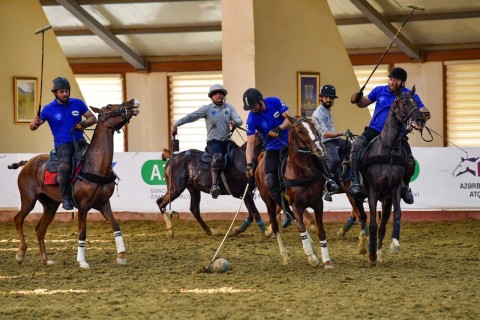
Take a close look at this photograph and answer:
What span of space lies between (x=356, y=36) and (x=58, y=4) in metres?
6.97

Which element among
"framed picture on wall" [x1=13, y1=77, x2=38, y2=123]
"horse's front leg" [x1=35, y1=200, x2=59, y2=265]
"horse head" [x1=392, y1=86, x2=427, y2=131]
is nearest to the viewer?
"horse head" [x1=392, y1=86, x2=427, y2=131]

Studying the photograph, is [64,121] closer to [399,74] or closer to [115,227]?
[115,227]

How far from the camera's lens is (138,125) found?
27.5 metres

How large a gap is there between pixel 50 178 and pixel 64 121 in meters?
0.71

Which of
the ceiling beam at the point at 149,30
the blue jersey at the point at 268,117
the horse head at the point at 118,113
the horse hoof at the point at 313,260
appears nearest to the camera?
the horse hoof at the point at 313,260

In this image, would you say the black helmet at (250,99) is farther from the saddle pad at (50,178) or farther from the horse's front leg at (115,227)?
the saddle pad at (50,178)

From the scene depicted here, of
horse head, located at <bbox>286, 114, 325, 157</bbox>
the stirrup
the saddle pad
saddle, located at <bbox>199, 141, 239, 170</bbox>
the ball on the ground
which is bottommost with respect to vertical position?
the ball on the ground

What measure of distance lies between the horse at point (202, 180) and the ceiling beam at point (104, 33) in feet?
27.6

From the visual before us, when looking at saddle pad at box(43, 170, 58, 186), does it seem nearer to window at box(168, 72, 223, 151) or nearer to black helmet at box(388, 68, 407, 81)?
black helmet at box(388, 68, 407, 81)

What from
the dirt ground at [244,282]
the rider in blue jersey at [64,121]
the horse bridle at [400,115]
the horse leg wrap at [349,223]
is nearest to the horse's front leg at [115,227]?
the dirt ground at [244,282]

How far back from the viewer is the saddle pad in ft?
41.1

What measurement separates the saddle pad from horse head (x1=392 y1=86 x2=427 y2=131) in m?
4.08

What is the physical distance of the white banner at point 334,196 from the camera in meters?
17.4

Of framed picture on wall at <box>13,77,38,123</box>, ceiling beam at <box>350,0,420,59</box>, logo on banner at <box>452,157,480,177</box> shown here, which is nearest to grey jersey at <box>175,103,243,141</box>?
logo on banner at <box>452,157,480,177</box>
